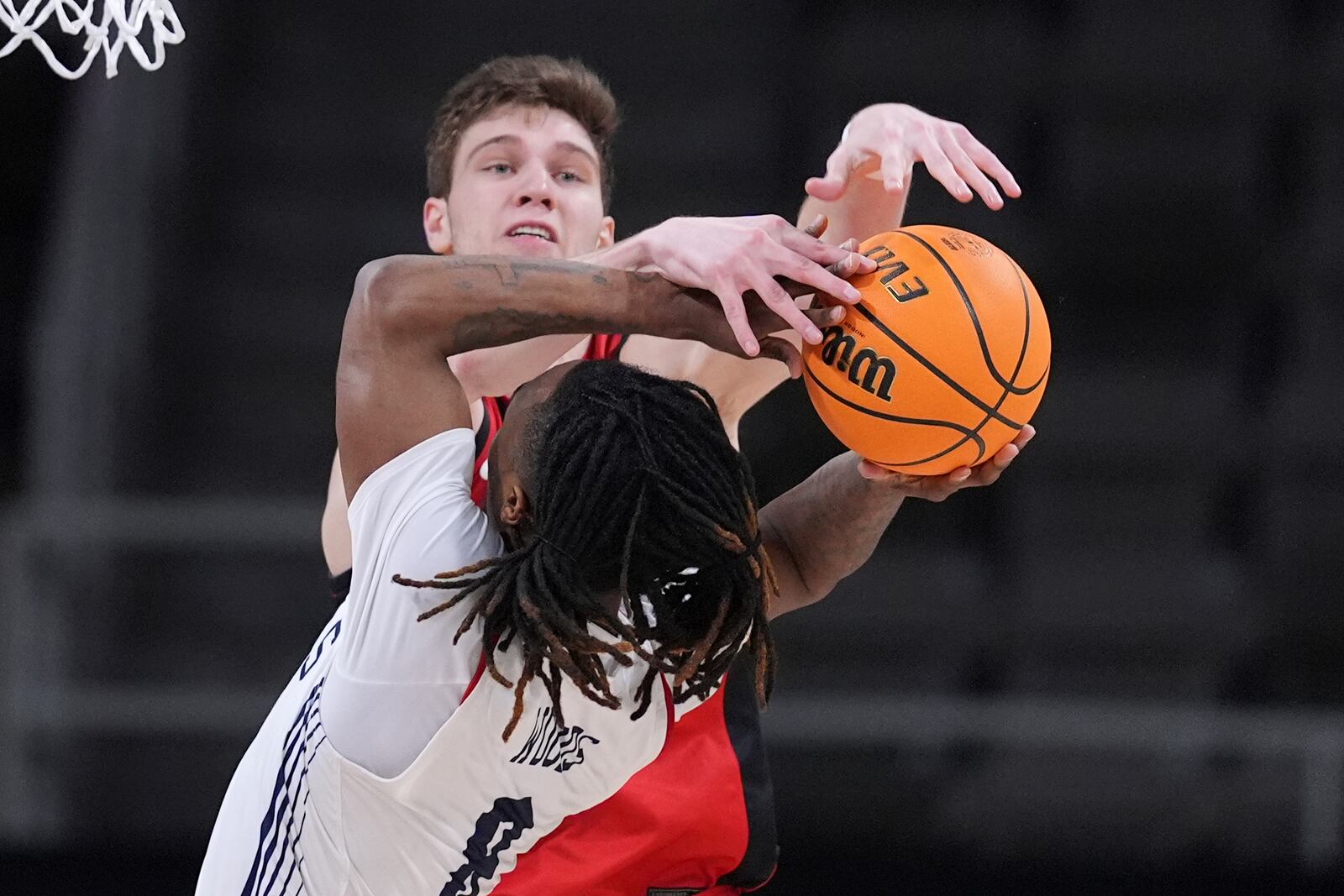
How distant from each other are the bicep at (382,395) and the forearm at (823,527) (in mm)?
490

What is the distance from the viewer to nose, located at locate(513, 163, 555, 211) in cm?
272

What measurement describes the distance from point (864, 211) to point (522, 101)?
0.93 meters

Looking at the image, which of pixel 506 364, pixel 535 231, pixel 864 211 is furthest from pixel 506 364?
pixel 864 211

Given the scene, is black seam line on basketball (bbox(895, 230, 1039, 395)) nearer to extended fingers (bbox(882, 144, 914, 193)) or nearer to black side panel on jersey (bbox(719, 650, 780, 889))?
extended fingers (bbox(882, 144, 914, 193))

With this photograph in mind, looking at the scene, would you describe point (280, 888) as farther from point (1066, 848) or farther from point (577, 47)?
point (577, 47)

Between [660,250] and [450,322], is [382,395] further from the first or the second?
[660,250]

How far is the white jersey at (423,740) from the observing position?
1603mm

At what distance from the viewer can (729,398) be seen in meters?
2.51

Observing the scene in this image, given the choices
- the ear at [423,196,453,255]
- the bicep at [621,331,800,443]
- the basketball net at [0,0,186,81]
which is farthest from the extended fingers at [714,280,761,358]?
the ear at [423,196,453,255]

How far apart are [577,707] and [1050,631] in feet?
9.13

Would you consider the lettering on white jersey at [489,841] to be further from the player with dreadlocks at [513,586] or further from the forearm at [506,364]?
the forearm at [506,364]

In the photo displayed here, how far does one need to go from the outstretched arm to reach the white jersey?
27 centimetres

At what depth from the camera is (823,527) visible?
196 centimetres

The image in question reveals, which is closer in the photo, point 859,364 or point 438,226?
point 859,364
